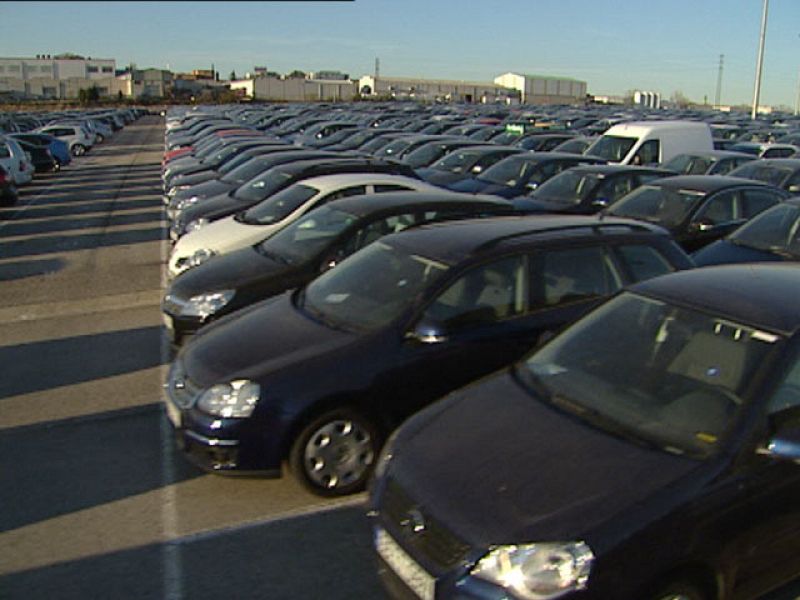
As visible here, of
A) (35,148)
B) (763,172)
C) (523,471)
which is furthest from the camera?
Result: (35,148)

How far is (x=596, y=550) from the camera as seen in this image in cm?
266

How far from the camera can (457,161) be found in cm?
1588

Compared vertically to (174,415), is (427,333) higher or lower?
higher

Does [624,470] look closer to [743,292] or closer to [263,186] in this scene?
[743,292]

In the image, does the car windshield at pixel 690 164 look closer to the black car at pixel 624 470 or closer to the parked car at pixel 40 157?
the black car at pixel 624 470

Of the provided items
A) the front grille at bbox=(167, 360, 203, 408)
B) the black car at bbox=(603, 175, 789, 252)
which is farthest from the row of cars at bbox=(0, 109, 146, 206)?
the front grille at bbox=(167, 360, 203, 408)

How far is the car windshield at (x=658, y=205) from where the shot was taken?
9422 mm

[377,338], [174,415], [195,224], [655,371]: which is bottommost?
[174,415]

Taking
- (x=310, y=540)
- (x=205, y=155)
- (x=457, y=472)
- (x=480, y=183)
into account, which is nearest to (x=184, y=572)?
(x=310, y=540)

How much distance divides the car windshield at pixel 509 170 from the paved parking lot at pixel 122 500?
715 centimetres

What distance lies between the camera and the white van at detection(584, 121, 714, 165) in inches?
640

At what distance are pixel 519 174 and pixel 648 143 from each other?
419cm

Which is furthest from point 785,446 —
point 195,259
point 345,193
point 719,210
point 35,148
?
point 35,148

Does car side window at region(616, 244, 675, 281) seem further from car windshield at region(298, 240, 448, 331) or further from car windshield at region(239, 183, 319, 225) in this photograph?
car windshield at region(239, 183, 319, 225)
